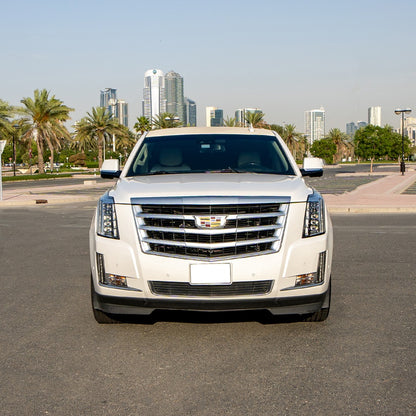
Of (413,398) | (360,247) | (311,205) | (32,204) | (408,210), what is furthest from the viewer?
(32,204)

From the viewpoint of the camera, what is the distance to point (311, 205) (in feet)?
16.1

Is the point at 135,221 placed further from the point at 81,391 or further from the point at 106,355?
the point at 81,391

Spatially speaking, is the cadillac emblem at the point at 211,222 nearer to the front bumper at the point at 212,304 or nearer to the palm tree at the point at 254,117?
the front bumper at the point at 212,304

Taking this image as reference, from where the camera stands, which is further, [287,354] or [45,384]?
[287,354]

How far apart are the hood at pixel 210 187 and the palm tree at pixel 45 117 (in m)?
60.2

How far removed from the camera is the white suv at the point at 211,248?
4629 millimetres

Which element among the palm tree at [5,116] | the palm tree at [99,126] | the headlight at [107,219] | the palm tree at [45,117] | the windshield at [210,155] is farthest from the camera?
the palm tree at [99,126]

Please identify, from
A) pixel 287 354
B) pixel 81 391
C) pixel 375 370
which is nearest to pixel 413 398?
pixel 375 370

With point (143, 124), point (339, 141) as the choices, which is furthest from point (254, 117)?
point (339, 141)

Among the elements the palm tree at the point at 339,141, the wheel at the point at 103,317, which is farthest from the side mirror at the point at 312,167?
the palm tree at the point at 339,141

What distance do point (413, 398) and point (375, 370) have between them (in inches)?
20.9

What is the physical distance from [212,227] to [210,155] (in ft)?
6.13

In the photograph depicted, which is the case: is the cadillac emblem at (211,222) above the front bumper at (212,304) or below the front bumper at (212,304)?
above

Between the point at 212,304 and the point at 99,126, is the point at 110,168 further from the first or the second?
the point at 99,126
